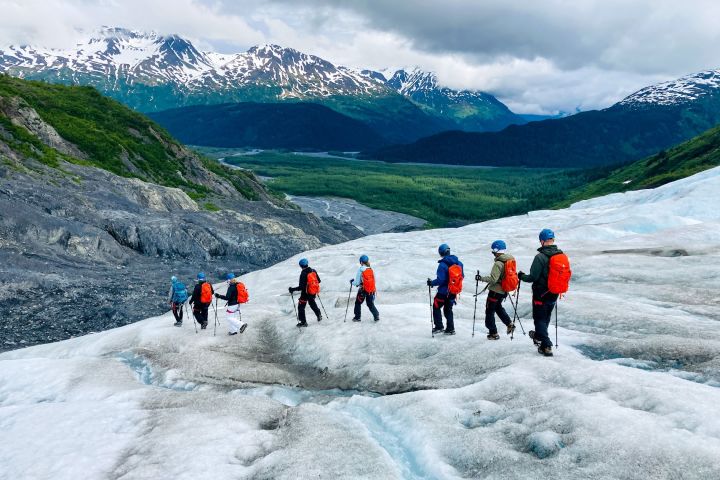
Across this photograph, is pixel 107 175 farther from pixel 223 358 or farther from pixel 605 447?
pixel 605 447

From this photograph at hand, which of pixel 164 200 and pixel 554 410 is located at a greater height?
pixel 164 200

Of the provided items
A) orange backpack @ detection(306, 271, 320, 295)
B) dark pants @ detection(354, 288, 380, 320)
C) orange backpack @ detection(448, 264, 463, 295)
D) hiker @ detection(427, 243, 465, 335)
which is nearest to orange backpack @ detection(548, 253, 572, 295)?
hiker @ detection(427, 243, 465, 335)

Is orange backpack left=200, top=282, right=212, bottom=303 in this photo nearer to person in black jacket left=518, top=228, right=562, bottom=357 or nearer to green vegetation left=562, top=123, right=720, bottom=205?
person in black jacket left=518, top=228, right=562, bottom=357

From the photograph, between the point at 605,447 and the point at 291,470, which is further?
the point at 291,470

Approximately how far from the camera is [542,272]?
14.3 meters

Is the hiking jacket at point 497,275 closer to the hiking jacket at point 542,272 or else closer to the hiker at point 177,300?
the hiking jacket at point 542,272

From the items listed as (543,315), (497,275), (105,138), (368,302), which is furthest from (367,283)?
(105,138)

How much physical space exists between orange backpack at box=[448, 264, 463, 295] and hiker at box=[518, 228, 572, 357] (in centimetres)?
311

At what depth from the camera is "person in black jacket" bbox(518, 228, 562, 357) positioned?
1420 cm

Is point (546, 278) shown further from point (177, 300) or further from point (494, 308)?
point (177, 300)

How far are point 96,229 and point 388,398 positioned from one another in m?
46.9

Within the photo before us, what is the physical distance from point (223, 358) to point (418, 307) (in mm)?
9809

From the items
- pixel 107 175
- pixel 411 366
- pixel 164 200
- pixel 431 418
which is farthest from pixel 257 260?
pixel 431 418

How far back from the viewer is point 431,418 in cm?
1228
